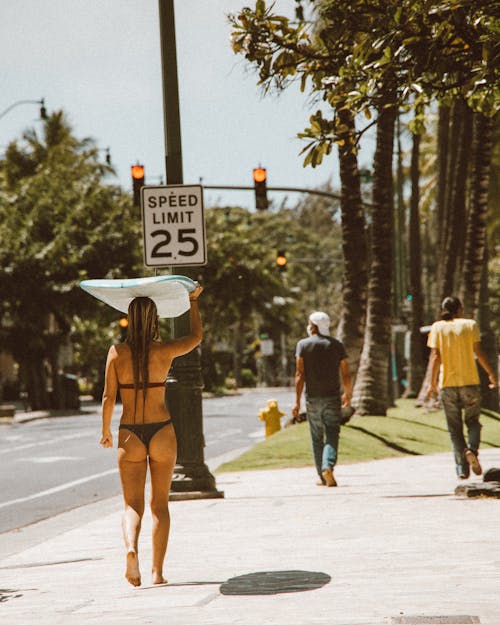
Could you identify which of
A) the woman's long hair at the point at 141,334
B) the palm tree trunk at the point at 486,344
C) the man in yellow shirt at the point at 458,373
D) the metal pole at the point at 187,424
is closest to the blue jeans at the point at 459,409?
the man in yellow shirt at the point at 458,373

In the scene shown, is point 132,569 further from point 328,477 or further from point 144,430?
Answer: point 328,477

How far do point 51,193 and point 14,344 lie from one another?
21.6 feet

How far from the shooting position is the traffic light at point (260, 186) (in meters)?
26.6

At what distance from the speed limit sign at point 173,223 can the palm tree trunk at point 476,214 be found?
12322 mm

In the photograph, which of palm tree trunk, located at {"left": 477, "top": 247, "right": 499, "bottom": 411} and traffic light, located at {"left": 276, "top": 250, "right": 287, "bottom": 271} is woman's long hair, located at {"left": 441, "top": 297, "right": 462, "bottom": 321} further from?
traffic light, located at {"left": 276, "top": 250, "right": 287, "bottom": 271}

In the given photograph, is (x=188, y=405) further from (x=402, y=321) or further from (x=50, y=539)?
(x=402, y=321)

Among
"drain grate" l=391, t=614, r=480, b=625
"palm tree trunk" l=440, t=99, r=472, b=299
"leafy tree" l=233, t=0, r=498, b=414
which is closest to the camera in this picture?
"drain grate" l=391, t=614, r=480, b=625

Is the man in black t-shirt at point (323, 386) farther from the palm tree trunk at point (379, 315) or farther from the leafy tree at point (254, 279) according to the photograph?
the leafy tree at point (254, 279)

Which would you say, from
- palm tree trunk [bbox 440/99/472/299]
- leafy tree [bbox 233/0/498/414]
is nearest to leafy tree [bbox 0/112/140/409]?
palm tree trunk [bbox 440/99/472/299]

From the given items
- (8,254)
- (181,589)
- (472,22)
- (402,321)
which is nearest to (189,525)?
(181,589)

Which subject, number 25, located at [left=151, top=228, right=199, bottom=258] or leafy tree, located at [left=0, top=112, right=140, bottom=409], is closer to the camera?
number 25, located at [left=151, top=228, right=199, bottom=258]

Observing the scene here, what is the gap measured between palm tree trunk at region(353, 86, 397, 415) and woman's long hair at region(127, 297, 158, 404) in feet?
53.4

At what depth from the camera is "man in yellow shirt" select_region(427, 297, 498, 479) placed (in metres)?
12.7

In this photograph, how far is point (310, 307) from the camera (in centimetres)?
10288
